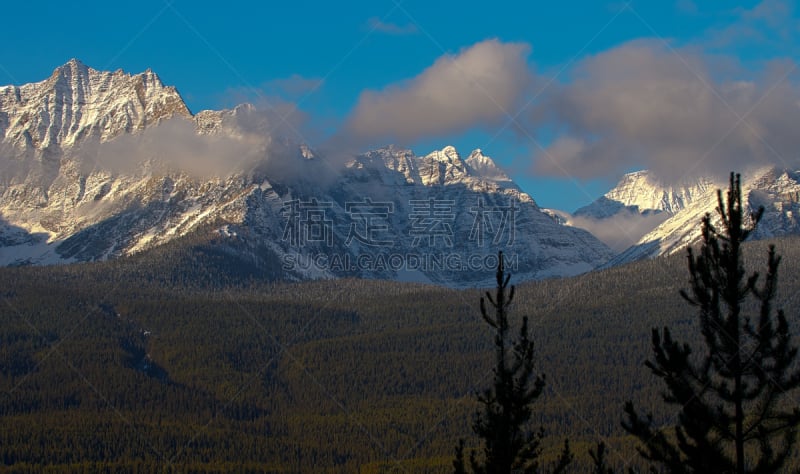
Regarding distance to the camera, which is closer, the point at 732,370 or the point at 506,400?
the point at 732,370

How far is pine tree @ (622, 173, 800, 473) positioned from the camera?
42594 mm

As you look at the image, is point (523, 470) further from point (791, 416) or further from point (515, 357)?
point (791, 416)

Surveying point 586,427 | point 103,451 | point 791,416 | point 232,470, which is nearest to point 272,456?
point 232,470

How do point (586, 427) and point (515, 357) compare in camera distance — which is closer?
point (515, 357)

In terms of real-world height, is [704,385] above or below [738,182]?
below

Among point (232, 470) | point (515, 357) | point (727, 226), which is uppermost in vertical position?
point (727, 226)

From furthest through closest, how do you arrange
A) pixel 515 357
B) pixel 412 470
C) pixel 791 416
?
pixel 412 470 → pixel 515 357 → pixel 791 416

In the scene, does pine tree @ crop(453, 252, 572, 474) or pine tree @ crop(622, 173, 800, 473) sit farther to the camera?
pine tree @ crop(453, 252, 572, 474)

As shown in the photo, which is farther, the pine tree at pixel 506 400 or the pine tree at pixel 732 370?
the pine tree at pixel 506 400

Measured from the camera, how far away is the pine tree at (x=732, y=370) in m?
42.6

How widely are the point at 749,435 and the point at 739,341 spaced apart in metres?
3.30

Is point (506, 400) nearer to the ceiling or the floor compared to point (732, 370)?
nearer to the floor

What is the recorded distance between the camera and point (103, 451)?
7357 inches

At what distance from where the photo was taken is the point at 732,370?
42.9 metres
